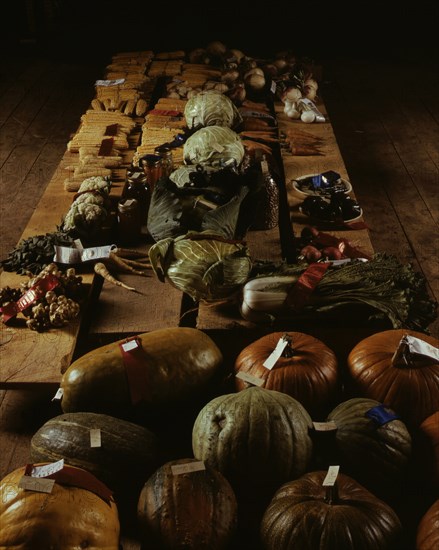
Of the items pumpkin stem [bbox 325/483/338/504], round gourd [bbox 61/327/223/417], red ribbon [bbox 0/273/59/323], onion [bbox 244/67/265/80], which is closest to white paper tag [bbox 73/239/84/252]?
red ribbon [bbox 0/273/59/323]

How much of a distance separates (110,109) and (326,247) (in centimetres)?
274

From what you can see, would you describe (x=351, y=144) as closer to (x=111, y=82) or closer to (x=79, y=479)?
(x=111, y=82)

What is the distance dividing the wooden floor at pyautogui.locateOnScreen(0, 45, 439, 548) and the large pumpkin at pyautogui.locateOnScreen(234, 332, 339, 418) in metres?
0.92

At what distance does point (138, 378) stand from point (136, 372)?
2 centimetres

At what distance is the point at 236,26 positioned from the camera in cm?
927

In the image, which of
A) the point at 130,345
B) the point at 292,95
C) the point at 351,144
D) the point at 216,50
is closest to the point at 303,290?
the point at 130,345

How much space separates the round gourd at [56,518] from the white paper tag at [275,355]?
77 cm

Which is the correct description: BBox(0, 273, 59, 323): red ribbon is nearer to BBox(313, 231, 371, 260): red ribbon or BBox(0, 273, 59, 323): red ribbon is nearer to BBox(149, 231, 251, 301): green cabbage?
BBox(149, 231, 251, 301): green cabbage

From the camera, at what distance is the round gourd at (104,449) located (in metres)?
2.05

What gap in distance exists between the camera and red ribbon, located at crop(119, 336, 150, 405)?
7.58 feet

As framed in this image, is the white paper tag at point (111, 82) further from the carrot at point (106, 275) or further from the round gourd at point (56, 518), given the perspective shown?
the round gourd at point (56, 518)

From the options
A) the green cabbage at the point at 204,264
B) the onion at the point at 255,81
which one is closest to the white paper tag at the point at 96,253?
the green cabbage at the point at 204,264

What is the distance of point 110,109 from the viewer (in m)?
5.38

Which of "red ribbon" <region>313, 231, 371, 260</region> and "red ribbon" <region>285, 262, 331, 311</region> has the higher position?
"red ribbon" <region>285, 262, 331, 311</region>
